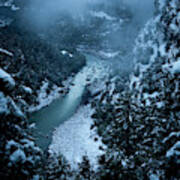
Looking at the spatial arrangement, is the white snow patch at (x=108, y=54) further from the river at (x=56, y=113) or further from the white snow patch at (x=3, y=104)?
the white snow patch at (x=3, y=104)

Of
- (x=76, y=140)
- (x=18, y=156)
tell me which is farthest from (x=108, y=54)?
(x=18, y=156)

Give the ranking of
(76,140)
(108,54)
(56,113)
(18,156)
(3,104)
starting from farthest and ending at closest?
(108,54) → (56,113) → (76,140) → (18,156) → (3,104)

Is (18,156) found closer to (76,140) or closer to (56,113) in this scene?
(76,140)

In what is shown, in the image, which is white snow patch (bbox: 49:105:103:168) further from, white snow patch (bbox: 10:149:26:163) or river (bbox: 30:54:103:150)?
white snow patch (bbox: 10:149:26:163)

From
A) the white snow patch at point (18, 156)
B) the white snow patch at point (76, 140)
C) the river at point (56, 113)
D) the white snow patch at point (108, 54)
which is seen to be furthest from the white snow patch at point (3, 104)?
the white snow patch at point (108, 54)

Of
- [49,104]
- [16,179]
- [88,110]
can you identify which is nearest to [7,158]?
[16,179]

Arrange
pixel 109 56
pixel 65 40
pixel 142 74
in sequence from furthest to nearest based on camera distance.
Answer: pixel 65 40, pixel 109 56, pixel 142 74

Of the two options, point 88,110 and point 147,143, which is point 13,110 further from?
point 88,110

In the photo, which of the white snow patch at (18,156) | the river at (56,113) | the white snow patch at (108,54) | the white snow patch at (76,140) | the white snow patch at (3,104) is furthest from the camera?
the white snow patch at (108,54)
